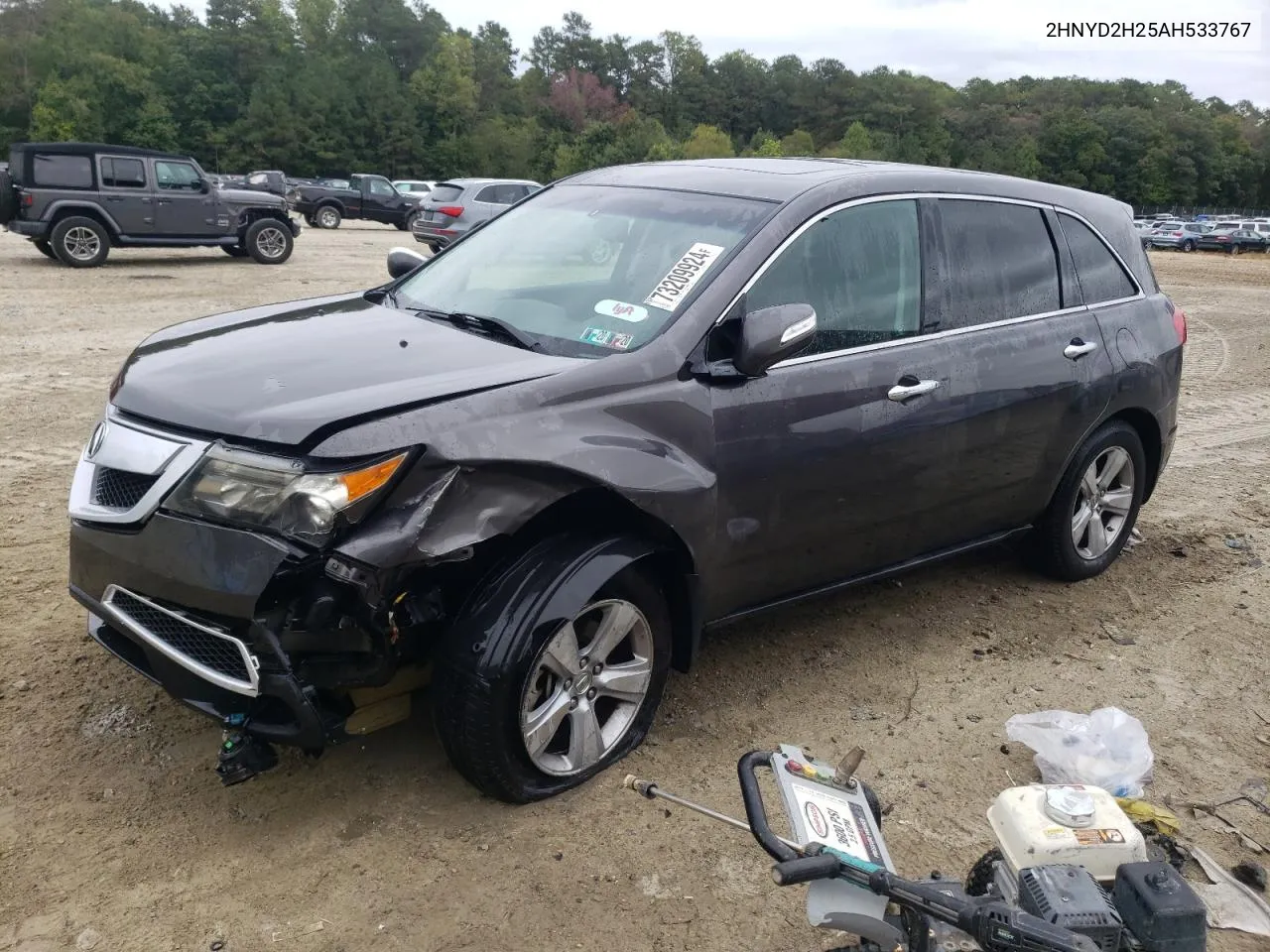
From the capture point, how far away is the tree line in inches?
3086

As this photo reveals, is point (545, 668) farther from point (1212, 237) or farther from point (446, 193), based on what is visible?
point (1212, 237)

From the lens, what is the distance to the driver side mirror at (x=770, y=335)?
312cm

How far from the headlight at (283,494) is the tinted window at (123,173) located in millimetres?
15019

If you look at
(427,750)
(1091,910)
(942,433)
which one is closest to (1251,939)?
(1091,910)

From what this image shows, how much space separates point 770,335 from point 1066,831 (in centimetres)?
153

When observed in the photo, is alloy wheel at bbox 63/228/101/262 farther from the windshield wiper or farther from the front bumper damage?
the front bumper damage

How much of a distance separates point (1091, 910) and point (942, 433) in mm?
2034

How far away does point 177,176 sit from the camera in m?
16.1

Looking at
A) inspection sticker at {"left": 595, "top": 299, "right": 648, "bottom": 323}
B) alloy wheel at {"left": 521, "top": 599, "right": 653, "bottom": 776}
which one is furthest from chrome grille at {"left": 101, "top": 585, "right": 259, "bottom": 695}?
inspection sticker at {"left": 595, "top": 299, "right": 648, "bottom": 323}

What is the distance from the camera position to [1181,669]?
4211 mm

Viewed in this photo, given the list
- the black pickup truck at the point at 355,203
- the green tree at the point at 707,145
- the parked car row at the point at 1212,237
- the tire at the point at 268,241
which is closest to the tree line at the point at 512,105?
the green tree at the point at 707,145

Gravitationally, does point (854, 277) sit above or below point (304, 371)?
above

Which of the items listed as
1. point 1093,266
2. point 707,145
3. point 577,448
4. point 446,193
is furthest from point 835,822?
point 707,145

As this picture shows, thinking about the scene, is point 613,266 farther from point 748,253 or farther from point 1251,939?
point 1251,939
